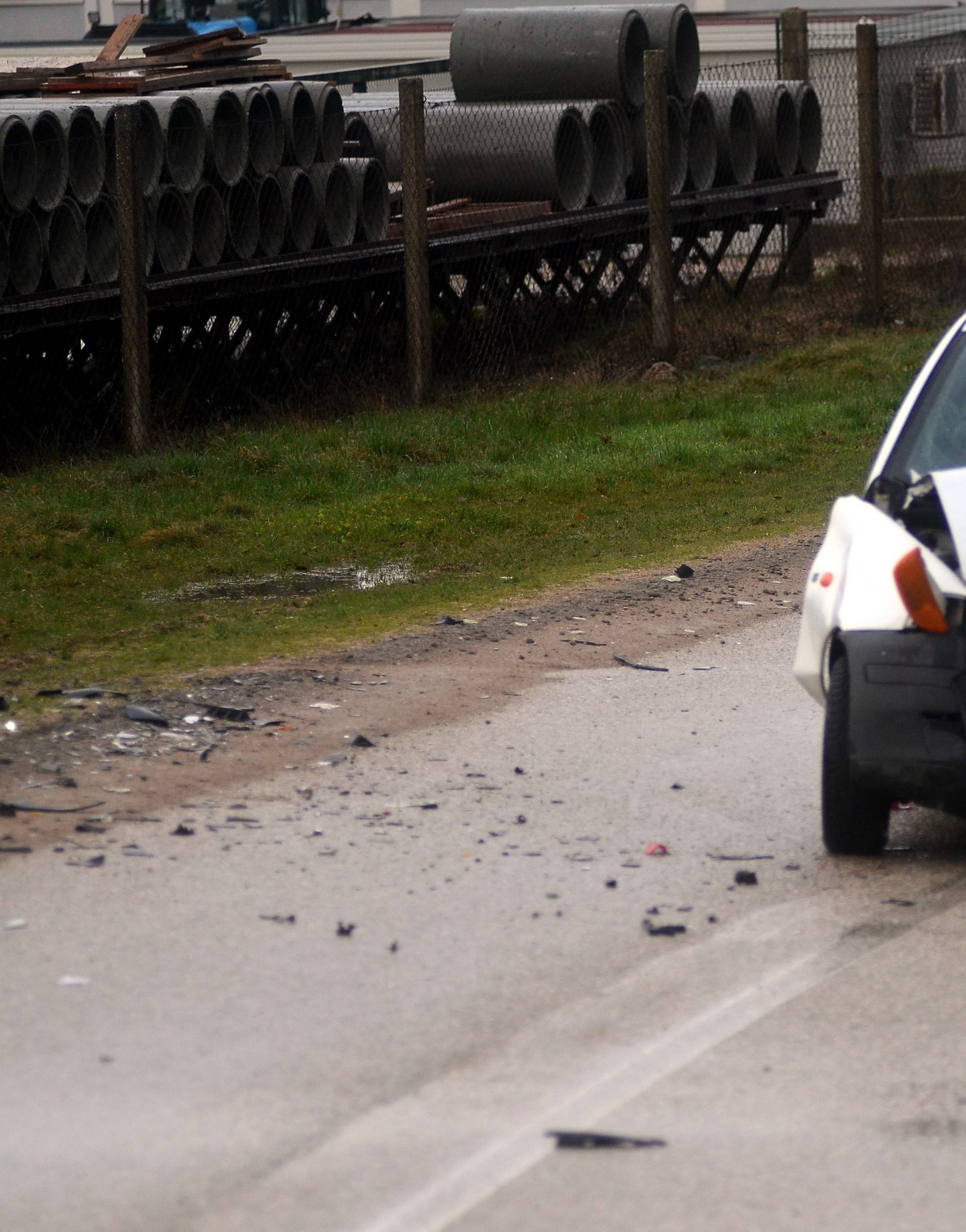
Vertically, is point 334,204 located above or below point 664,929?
above

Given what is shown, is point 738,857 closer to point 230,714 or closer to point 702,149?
point 230,714

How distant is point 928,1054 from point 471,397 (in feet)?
33.5

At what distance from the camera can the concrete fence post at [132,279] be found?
11.6m

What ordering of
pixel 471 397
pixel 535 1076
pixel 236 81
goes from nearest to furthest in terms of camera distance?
1. pixel 535 1076
2. pixel 471 397
3. pixel 236 81

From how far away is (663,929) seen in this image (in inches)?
185

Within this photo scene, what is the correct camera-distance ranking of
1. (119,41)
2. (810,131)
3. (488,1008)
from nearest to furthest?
(488,1008), (119,41), (810,131)

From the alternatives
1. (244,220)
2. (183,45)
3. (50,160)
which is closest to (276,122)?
(244,220)

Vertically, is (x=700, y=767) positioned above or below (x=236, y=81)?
below

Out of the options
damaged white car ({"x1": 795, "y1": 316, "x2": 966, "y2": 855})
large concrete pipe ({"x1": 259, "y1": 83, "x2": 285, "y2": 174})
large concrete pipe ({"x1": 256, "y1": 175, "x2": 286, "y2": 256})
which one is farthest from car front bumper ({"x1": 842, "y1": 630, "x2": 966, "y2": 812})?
large concrete pipe ({"x1": 259, "y1": 83, "x2": 285, "y2": 174})

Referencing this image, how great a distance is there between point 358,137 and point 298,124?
7.33 feet

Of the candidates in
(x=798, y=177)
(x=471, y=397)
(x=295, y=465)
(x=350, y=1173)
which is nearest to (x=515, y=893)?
(x=350, y=1173)

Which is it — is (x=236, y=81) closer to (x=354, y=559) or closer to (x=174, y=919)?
(x=354, y=559)

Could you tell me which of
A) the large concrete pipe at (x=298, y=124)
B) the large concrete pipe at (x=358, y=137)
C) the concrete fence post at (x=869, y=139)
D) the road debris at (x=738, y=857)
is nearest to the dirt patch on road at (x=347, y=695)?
the road debris at (x=738, y=857)

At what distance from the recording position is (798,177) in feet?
64.5
